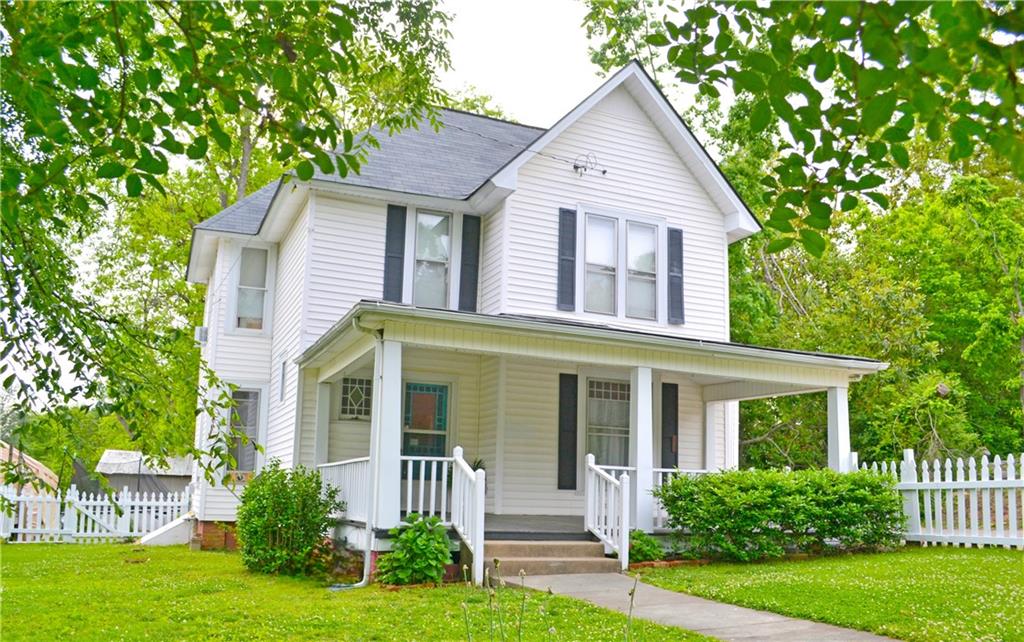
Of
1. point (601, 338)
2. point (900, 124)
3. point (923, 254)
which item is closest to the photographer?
point (900, 124)

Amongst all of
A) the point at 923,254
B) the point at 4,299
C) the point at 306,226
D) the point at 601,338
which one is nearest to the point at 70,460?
the point at 4,299

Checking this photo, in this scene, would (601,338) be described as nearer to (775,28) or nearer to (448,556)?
(448,556)

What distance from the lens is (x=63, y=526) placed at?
21.0 meters

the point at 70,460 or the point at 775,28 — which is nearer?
the point at 775,28

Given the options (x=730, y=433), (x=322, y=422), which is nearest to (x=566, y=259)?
(x=730, y=433)

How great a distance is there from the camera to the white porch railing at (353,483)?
11.5m

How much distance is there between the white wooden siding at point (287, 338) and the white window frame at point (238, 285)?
6.5 inches

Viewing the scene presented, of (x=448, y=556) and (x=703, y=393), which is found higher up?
(x=703, y=393)

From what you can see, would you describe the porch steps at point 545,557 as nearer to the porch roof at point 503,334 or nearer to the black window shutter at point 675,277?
the porch roof at point 503,334

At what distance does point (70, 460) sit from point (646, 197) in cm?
1224

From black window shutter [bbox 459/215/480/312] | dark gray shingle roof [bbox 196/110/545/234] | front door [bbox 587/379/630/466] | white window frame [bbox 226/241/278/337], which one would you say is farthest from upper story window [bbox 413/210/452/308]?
white window frame [bbox 226/241/278/337]

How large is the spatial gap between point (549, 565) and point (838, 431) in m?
5.69

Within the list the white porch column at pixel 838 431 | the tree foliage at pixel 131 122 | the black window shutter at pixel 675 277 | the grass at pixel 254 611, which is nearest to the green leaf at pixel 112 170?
the tree foliage at pixel 131 122

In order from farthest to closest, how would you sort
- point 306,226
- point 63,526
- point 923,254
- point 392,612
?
point 923,254 < point 63,526 < point 306,226 < point 392,612
